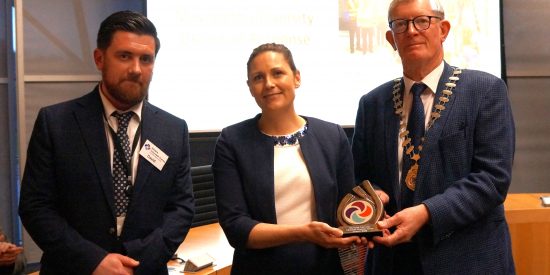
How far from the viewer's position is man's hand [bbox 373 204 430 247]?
164 centimetres

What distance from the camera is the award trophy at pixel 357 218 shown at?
163 centimetres

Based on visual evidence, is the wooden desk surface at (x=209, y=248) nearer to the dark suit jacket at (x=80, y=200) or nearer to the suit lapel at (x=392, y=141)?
the dark suit jacket at (x=80, y=200)

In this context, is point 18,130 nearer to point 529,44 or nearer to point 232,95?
point 232,95

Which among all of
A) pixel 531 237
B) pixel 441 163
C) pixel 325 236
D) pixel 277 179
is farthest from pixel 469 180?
pixel 531 237

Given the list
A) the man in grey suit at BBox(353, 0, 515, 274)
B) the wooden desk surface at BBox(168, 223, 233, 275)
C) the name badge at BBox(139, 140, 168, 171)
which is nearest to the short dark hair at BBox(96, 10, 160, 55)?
the name badge at BBox(139, 140, 168, 171)

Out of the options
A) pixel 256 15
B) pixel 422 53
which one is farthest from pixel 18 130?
pixel 422 53

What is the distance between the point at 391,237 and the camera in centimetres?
164

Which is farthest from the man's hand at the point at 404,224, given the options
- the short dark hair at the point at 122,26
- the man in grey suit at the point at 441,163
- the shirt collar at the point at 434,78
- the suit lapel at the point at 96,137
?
the short dark hair at the point at 122,26

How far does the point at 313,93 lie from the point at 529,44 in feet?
8.29

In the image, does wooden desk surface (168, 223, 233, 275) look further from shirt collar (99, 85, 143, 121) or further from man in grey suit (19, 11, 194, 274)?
shirt collar (99, 85, 143, 121)

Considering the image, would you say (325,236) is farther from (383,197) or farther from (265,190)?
(383,197)

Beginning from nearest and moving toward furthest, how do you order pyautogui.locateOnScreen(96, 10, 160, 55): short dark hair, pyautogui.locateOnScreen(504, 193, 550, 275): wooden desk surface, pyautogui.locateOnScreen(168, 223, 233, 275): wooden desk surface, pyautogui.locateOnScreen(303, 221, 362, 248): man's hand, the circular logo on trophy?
pyautogui.locateOnScreen(303, 221, 362, 248): man's hand, the circular logo on trophy, pyautogui.locateOnScreen(96, 10, 160, 55): short dark hair, pyautogui.locateOnScreen(168, 223, 233, 275): wooden desk surface, pyautogui.locateOnScreen(504, 193, 550, 275): wooden desk surface

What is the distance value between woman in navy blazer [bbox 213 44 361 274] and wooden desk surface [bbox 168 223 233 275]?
2.89 ft

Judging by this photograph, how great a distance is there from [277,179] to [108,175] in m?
0.54
